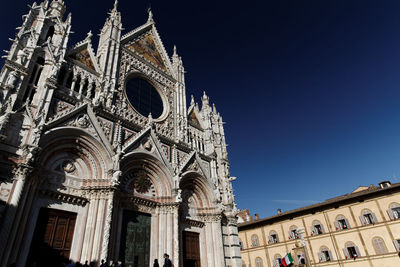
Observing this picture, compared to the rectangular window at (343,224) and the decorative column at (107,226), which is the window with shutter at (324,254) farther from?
the decorative column at (107,226)

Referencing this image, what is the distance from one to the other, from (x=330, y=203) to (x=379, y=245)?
520 cm

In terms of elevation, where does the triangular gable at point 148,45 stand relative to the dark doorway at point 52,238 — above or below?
above

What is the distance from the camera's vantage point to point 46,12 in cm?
1354

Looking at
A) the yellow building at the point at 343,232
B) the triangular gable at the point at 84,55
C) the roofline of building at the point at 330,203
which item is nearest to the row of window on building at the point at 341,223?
the yellow building at the point at 343,232

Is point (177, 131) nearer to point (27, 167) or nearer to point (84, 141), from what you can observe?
point (84, 141)

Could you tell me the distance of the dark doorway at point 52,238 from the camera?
370 inches

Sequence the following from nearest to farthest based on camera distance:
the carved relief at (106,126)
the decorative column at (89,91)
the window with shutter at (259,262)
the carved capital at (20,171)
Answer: the carved capital at (20,171)
the carved relief at (106,126)
the decorative column at (89,91)
the window with shutter at (259,262)

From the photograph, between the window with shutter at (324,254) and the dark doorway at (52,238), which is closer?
the dark doorway at (52,238)

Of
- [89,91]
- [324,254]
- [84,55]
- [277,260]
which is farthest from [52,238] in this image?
[277,260]

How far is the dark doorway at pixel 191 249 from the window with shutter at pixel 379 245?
57.3 feet

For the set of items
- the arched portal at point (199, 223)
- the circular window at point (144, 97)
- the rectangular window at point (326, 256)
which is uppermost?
the circular window at point (144, 97)

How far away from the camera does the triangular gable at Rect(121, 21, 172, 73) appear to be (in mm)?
19128

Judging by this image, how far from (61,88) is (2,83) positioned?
285 cm

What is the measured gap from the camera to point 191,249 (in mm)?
15359
